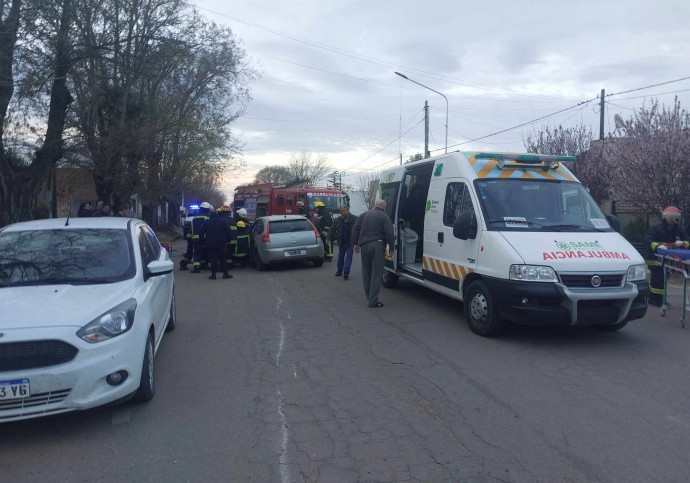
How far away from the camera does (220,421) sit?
4.77m

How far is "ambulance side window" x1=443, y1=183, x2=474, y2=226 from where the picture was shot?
26.5 feet

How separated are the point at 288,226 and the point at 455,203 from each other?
24.2ft

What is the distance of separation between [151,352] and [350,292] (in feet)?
20.4

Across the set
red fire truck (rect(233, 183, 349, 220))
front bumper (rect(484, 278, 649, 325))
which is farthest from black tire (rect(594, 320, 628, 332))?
red fire truck (rect(233, 183, 349, 220))

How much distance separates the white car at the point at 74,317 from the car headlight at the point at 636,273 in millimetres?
5261

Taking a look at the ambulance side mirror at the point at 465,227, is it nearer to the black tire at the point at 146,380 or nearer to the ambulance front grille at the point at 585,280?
the ambulance front grille at the point at 585,280

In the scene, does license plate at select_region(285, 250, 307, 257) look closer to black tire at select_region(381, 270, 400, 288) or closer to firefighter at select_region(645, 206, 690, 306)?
black tire at select_region(381, 270, 400, 288)

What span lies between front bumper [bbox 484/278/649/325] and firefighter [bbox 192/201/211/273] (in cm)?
916

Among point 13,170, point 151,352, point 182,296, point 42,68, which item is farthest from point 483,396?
point 13,170

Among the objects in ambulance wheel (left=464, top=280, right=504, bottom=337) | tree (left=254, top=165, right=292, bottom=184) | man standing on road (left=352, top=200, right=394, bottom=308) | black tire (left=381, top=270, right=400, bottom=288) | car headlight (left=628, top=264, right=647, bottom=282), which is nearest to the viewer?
car headlight (left=628, top=264, right=647, bottom=282)

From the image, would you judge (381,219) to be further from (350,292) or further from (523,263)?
(523,263)

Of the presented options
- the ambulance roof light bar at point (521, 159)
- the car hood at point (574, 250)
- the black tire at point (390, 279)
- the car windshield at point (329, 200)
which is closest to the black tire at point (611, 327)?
the car hood at point (574, 250)

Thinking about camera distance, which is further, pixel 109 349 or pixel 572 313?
pixel 572 313

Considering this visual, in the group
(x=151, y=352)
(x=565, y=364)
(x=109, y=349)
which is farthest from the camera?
(x=565, y=364)
